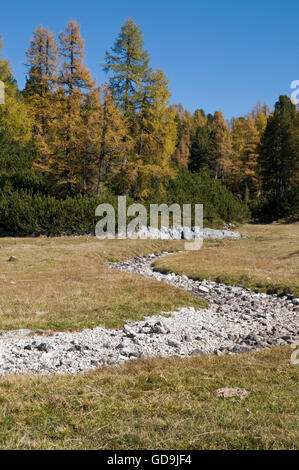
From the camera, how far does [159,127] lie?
3884 centimetres

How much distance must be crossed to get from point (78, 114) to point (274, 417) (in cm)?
3403

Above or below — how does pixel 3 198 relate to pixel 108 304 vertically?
above

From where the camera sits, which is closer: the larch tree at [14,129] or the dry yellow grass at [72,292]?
the dry yellow grass at [72,292]

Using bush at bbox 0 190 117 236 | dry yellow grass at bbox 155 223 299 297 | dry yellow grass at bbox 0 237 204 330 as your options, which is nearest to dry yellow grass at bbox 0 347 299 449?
dry yellow grass at bbox 0 237 204 330

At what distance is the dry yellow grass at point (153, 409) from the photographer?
4852 mm

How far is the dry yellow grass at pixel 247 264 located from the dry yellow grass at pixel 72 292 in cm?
368

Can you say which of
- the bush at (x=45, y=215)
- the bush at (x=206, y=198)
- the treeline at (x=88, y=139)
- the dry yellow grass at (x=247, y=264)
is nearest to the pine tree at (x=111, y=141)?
the treeline at (x=88, y=139)

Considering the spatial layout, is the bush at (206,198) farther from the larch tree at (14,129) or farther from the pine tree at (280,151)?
the larch tree at (14,129)

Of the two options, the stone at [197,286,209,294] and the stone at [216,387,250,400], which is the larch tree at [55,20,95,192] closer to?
the stone at [197,286,209,294]

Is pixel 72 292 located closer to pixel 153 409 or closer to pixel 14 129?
pixel 153 409

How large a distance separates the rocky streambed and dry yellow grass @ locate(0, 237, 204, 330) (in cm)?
80

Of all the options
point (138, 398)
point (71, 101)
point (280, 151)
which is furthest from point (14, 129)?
point (138, 398)
